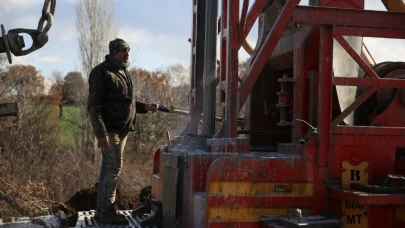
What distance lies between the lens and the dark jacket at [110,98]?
5.92m

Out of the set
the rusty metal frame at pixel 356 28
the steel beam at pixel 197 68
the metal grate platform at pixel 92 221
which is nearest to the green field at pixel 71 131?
the metal grate platform at pixel 92 221

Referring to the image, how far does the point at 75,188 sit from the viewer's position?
53.3 feet

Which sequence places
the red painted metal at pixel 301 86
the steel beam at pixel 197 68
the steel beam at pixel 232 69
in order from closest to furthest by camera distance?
the red painted metal at pixel 301 86 < the steel beam at pixel 232 69 < the steel beam at pixel 197 68

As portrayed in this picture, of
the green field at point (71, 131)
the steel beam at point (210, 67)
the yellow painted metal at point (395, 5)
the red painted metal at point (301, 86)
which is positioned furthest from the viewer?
the green field at point (71, 131)

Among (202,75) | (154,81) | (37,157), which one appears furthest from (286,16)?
(154,81)

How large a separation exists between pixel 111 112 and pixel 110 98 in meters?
0.14

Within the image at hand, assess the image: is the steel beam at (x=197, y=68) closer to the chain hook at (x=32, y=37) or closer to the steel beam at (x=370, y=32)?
the chain hook at (x=32, y=37)

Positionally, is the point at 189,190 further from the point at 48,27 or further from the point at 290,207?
the point at 48,27

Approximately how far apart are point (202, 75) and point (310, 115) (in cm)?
198

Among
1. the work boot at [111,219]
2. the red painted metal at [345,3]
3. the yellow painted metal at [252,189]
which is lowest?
the work boot at [111,219]

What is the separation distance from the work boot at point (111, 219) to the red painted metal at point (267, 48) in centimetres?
175

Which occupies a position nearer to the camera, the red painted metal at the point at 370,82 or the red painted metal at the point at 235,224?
the red painted metal at the point at 235,224

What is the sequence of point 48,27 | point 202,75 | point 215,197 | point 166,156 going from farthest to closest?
Answer: 1. point 202,75
2. point 166,156
3. point 48,27
4. point 215,197

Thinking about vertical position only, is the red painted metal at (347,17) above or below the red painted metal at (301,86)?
above
